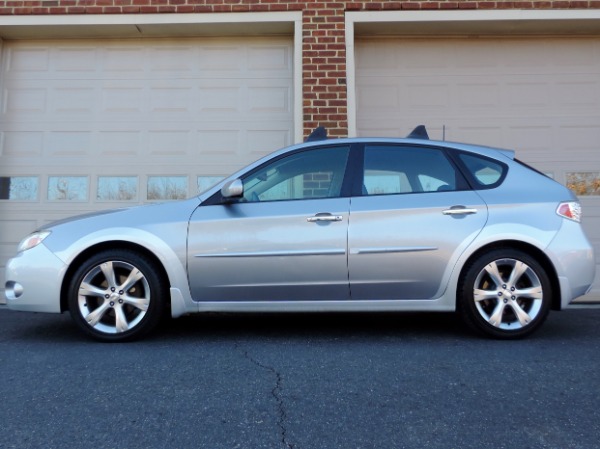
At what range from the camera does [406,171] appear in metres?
3.79

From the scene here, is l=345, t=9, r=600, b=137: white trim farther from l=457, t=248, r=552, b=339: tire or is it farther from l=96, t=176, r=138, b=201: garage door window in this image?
l=457, t=248, r=552, b=339: tire

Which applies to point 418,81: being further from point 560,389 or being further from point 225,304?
point 560,389

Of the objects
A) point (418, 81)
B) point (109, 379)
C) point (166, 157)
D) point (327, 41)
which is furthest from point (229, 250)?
point (418, 81)

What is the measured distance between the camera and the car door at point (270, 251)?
3.45m

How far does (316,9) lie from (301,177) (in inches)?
142

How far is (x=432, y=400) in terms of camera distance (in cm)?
230

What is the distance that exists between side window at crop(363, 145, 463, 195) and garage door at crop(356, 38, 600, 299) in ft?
9.22

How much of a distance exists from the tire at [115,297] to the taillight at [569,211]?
9.72 ft

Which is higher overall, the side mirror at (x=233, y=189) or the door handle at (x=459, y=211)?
the side mirror at (x=233, y=189)

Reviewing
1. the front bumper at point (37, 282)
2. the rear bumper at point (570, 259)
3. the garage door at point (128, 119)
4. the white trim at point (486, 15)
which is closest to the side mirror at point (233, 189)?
the front bumper at point (37, 282)

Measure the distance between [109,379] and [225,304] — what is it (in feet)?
3.40

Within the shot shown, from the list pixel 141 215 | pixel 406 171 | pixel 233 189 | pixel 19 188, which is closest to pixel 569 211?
pixel 406 171

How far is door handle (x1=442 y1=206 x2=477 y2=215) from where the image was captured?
11.4ft

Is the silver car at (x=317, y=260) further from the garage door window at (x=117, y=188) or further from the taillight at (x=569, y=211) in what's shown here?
the garage door window at (x=117, y=188)
